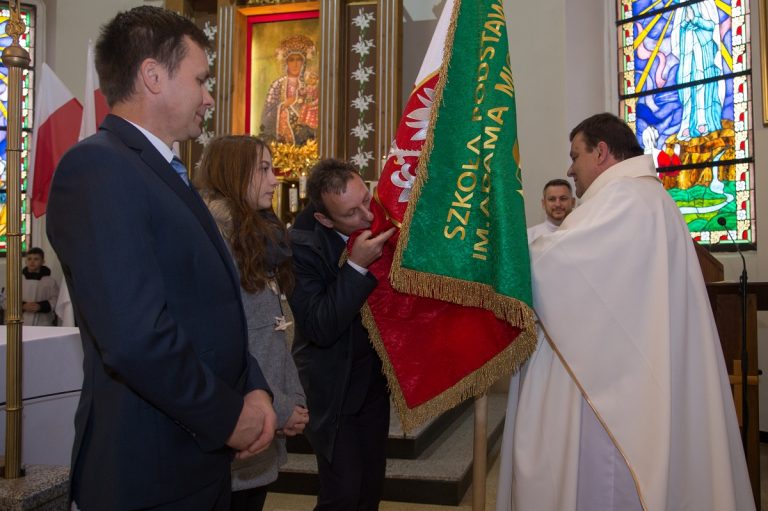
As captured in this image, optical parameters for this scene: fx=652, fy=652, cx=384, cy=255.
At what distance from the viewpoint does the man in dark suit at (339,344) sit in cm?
219

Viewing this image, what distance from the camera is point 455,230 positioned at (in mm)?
2105

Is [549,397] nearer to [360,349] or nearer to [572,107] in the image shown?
[360,349]

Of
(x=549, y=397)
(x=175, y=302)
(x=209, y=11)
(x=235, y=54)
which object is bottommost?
(x=549, y=397)

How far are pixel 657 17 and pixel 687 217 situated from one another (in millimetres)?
2094

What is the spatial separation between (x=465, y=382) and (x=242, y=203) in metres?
0.96

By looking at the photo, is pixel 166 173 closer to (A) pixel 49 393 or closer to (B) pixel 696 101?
(A) pixel 49 393

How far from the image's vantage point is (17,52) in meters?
1.90

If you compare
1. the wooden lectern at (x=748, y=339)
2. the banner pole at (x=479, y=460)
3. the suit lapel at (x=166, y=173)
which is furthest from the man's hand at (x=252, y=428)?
the wooden lectern at (x=748, y=339)

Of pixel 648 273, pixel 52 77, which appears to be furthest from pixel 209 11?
pixel 648 273

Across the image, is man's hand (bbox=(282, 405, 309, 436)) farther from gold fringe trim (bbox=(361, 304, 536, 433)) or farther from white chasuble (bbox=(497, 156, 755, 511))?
white chasuble (bbox=(497, 156, 755, 511))

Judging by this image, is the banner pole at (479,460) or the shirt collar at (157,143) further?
the banner pole at (479,460)

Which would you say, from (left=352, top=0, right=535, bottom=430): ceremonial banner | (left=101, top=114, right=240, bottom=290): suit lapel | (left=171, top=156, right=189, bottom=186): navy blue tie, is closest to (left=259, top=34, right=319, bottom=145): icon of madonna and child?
(left=352, top=0, right=535, bottom=430): ceremonial banner

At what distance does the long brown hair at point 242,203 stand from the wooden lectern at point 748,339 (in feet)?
7.91

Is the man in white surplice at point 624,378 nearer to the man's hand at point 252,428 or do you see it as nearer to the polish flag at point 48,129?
the man's hand at point 252,428
